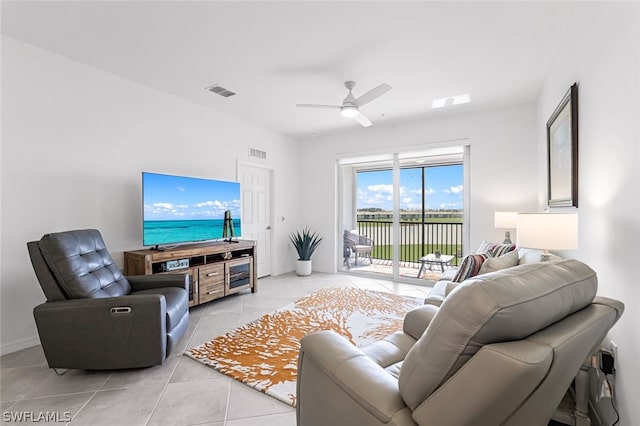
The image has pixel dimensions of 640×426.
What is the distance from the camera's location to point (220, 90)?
353 centimetres

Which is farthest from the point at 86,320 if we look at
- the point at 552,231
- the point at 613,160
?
the point at 613,160

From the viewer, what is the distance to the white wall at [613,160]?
1307 millimetres

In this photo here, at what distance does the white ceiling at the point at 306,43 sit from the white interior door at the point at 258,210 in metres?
1.53

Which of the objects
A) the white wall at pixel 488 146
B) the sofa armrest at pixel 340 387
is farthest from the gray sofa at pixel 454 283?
the white wall at pixel 488 146

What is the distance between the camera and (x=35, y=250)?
2066 millimetres

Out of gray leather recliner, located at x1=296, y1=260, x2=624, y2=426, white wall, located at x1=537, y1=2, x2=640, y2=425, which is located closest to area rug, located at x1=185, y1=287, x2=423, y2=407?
gray leather recliner, located at x1=296, y1=260, x2=624, y2=426

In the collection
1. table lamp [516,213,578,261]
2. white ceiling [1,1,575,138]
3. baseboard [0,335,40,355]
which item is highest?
white ceiling [1,1,575,138]

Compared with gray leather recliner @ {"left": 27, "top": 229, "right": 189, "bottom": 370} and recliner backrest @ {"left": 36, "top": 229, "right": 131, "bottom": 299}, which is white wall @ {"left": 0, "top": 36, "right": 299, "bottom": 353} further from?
gray leather recliner @ {"left": 27, "top": 229, "right": 189, "bottom": 370}

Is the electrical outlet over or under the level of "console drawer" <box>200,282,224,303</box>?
over

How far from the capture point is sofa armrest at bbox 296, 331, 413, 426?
3.21 feet

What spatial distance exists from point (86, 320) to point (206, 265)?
1.56 m

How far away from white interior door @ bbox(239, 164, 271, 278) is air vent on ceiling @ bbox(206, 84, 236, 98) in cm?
127

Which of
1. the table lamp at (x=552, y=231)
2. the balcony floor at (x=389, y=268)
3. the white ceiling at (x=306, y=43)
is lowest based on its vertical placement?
the balcony floor at (x=389, y=268)

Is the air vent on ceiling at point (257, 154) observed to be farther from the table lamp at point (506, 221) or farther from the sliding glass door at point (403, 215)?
the table lamp at point (506, 221)
